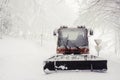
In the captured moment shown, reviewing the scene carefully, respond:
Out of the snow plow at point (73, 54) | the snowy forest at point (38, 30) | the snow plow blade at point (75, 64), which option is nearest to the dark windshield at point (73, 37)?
the snow plow at point (73, 54)

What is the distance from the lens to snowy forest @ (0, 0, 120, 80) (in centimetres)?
1544

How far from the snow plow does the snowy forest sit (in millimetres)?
363

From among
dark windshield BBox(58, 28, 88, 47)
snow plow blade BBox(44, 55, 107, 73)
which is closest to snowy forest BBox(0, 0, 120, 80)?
snow plow blade BBox(44, 55, 107, 73)

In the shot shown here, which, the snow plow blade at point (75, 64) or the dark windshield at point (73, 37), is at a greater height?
the dark windshield at point (73, 37)

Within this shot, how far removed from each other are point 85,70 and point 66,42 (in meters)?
3.18

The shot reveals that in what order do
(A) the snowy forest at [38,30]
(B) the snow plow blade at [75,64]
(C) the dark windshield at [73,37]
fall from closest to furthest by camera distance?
(B) the snow plow blade at [75,64]
(A) the snowy forest at [38,30]
(C) the dark windshield at [73,37]

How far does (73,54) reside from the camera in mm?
14945

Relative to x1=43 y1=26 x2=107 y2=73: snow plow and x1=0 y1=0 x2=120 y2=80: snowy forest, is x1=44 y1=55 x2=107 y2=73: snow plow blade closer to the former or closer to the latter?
x1=43 y1=26 x2=107 y2=73: snow plow

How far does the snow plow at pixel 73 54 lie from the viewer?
489 inches

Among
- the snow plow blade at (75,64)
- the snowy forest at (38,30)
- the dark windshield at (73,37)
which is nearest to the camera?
the snow plow blade at (75,64)

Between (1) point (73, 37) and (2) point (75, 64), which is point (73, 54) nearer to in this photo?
(1) point (73, 37)

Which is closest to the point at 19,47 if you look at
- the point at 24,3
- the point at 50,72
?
the point at 50,72

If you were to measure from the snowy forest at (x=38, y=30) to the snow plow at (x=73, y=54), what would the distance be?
1.19 feet

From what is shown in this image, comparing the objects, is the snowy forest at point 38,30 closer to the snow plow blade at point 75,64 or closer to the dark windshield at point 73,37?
the snow plow blade at point 75,64
